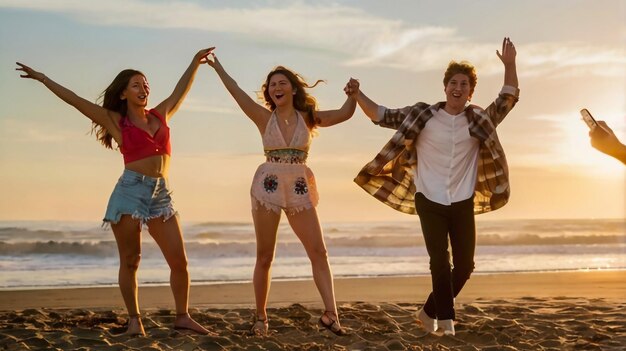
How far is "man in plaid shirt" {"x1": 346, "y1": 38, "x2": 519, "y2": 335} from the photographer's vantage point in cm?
699

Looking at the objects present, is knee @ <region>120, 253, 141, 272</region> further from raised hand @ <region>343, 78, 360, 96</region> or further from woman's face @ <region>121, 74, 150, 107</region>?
raised hand @ <region>343, 78, 360, 96</region>

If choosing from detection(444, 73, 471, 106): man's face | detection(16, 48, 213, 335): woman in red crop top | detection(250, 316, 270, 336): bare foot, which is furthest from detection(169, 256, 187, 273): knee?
detection(444, 73, 471, 106): man's face

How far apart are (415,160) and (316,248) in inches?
39.0

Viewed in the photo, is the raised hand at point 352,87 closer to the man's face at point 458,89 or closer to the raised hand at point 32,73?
the man's face at point 458,89

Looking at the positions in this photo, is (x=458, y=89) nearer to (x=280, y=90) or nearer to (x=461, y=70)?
(x=461, y=70)

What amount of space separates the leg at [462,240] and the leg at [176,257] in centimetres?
190

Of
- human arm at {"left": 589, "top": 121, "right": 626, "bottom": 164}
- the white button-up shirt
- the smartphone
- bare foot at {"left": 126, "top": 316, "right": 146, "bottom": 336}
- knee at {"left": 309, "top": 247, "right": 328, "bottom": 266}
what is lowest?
bare foot at {"left": 126, "top": 316, "right": 146, "bottom": 336}

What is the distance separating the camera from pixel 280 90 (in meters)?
7.21

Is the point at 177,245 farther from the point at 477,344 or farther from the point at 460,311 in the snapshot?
the point at 460,311

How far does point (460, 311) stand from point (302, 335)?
2128 mm

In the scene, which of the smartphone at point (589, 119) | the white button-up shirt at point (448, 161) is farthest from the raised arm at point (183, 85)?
the smartphone at point (589, 119)

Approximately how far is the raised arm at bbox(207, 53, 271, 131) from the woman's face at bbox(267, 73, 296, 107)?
0.43ft

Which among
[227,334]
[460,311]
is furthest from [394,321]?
[227,334]

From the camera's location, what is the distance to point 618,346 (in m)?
7.23
